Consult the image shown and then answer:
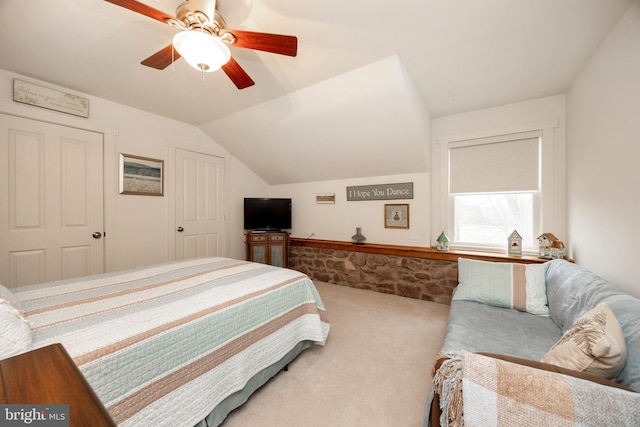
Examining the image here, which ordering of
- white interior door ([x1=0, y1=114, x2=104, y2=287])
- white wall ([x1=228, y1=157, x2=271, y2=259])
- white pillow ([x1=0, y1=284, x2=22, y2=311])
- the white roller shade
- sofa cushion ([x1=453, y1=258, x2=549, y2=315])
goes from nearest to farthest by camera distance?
white pillow ([x1=0, y1=284, x2=22, y2=311]), sofa cushion ([x1=453, y1=258, x2=549, y2=315]), white interior door ([x1=0, y1=114, x2=104, y2=287]), the white roller shade, white wall ([x1=228, y1=157, x2=271, y2=259])

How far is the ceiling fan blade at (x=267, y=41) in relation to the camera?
146 cm

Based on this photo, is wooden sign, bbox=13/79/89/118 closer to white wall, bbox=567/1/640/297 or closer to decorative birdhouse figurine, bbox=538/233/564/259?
white wall, bbox=567/1/640/297

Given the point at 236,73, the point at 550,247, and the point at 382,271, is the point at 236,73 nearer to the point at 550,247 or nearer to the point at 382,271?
the point at 382,271

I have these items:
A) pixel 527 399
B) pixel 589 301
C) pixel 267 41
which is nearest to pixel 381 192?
pixel 589 301

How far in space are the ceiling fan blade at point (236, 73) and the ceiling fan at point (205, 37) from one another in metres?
0.19

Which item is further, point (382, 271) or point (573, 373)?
point (382, 271)

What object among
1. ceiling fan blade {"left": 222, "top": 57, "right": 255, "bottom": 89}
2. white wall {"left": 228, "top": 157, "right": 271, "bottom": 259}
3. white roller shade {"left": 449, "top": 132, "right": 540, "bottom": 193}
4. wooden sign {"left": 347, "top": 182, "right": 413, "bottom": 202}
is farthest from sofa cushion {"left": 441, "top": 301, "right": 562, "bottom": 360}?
white wall {"left": 228, "top": 157, "right": 271, "bottom": 259}

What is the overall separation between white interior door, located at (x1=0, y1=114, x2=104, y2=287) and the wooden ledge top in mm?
2831

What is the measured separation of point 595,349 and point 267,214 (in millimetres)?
4007

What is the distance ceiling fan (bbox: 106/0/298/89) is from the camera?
1370 millimetres

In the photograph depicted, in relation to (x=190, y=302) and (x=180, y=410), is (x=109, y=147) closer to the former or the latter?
(x=190, y=302)

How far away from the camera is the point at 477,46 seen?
6.47 feet

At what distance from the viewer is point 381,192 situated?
371cm

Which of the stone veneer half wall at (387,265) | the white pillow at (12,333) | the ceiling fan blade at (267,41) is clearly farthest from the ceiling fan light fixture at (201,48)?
the stone veneer half wall at (387,265)
